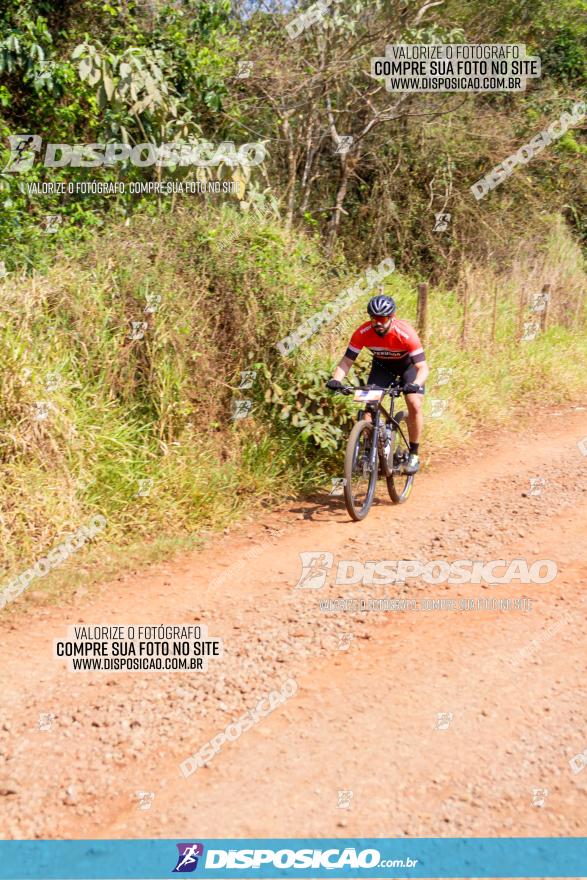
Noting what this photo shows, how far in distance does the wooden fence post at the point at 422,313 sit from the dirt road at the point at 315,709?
449 centimetres

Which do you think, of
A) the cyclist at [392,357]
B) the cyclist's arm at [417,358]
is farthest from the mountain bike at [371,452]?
the cyclist's arm at [417,358]

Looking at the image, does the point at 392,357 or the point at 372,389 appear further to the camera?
the point at 392,357

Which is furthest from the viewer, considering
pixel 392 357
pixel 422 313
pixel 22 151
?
pixel 422 313

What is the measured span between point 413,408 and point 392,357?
0.52 metres

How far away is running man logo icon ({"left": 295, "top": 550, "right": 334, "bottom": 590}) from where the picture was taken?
20.8 ft

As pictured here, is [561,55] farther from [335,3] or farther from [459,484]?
[459,484]

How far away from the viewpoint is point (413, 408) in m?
8.10

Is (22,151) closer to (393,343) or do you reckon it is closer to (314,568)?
(393,343)

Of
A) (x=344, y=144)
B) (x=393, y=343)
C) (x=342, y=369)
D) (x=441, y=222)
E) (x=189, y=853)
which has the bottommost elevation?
(x=189, y=853)

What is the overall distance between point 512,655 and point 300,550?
2252 millimetres

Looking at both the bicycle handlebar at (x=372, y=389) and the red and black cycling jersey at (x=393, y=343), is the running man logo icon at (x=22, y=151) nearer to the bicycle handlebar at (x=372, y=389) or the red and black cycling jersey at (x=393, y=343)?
the red and black cycling jersey at (x=393, y=343)

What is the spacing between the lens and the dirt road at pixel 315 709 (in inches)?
154

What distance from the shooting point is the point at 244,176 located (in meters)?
9.50

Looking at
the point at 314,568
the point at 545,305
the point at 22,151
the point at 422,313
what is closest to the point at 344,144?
the point at 422,313
